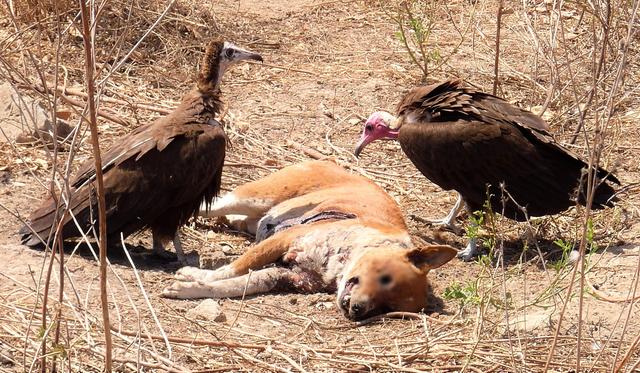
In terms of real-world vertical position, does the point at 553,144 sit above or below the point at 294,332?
above

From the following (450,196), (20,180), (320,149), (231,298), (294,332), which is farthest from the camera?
(320,149)

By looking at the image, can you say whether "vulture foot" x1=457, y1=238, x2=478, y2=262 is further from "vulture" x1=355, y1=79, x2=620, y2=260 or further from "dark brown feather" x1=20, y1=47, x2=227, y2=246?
"dark brown feather" x1=20, y1=47, x2=227, y2=246

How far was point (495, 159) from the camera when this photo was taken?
284 inches

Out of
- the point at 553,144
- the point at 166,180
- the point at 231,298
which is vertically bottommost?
the point at 231,298

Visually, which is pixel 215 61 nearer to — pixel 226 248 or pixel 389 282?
pixel 226 248

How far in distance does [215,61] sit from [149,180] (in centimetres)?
121

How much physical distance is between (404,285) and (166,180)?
5.39ft

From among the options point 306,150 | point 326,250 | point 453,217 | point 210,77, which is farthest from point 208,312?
point 306,150

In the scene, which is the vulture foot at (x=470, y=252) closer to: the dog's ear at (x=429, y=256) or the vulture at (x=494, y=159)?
the vulture at (x=494, y=159)

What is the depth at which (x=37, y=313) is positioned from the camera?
5.39m

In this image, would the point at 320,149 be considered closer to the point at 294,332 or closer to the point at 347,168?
the point at 347,168

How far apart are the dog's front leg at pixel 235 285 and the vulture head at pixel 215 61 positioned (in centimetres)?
148

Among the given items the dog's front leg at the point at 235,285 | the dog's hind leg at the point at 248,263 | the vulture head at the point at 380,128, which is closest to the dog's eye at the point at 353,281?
the dog's front leg at the point at 235,285

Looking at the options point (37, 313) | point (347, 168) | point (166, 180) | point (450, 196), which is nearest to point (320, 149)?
point (347, 168)
